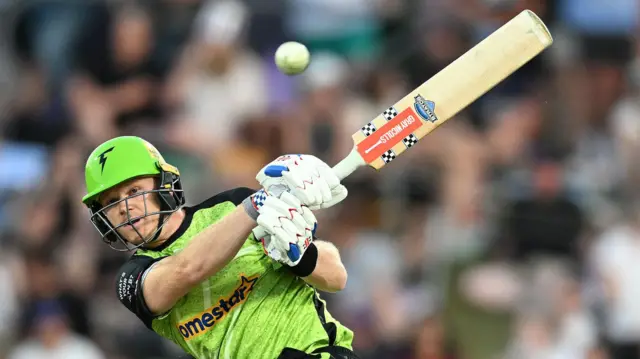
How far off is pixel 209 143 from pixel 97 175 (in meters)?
4.75

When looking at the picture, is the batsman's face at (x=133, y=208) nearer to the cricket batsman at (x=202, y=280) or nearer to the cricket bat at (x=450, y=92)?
the cricket batsman at (x=202, y=280)

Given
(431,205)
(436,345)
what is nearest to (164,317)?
(436,345)

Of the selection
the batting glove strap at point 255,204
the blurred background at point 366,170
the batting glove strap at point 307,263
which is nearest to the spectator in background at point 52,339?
the blurred background at point 366,170

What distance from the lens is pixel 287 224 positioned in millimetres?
4355

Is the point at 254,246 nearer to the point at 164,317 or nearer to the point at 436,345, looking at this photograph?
the point at 164,317

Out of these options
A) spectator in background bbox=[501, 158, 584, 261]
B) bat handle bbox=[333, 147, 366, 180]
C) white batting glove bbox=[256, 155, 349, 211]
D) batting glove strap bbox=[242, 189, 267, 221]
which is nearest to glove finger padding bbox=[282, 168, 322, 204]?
white batting glove bbox=[256, 155, 349, 211]

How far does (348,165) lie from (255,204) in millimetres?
505

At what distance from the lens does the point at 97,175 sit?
496cm

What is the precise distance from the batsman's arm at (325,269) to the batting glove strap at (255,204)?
0.50 metres

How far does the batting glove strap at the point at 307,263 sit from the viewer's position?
4867 mm

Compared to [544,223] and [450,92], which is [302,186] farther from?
[544,223]

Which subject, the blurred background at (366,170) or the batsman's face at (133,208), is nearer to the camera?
the batsman's face at (133,208)

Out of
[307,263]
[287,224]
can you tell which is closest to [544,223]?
[307,263]

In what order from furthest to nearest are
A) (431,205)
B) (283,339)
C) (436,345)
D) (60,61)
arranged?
(60,61) → (431,205) → (436,345) → (283,339)
